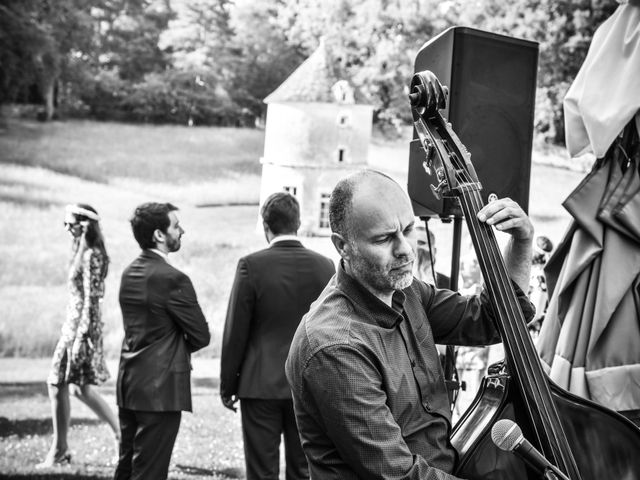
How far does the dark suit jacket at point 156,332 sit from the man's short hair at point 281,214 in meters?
0.58

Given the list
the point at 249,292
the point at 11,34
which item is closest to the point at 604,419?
the point at 249,292

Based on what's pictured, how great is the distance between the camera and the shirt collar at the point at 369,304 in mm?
2006

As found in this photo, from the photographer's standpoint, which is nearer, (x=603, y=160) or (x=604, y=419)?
(x=604, y=419)

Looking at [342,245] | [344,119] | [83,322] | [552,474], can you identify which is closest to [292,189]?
[344,119]

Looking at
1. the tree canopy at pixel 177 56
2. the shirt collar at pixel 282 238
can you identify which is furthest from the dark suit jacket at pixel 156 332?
the tree canopy at pixel 177 56

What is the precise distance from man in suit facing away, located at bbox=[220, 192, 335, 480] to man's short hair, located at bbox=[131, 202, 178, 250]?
1.72ft

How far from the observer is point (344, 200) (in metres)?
2.03

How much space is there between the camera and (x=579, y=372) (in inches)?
102

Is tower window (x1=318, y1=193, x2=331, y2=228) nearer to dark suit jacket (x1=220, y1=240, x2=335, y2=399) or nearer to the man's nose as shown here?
dark suit jacket (x1=220, y1=240, x2=335, y2=399)

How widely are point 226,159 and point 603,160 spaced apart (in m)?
6.08

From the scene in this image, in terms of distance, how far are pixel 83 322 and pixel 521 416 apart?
449 centimetres

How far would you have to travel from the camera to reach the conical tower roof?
318 inches

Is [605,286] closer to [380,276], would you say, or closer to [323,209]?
[380,276]

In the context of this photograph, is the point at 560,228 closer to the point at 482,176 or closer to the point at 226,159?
the point at 226,159
